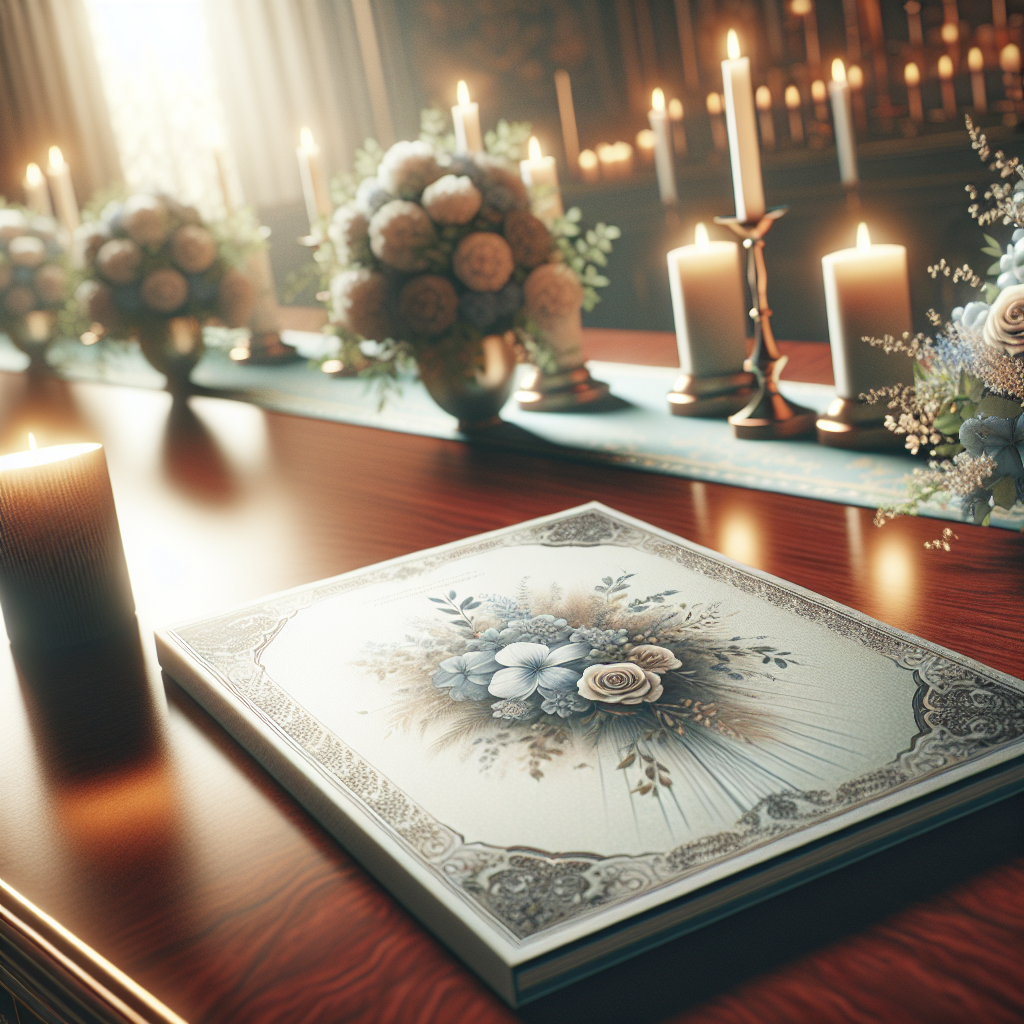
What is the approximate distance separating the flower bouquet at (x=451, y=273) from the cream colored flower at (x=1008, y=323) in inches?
23.1

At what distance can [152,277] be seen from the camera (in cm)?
181

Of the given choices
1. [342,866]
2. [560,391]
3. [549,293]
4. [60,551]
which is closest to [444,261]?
[549,293]

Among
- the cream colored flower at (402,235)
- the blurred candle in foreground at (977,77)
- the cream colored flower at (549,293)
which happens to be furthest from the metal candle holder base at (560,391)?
the blurred candle in foreground at (977,77)

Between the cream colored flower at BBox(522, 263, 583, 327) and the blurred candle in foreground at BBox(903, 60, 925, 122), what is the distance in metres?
3.45

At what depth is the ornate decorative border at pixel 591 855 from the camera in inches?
16.7

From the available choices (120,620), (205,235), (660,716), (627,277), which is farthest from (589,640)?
(627,277)

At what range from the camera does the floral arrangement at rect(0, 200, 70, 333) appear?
2299 millimetres

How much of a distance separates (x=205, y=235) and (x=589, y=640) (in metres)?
1.44

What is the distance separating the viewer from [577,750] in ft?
1.72

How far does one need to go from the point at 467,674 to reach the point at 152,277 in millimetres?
1409

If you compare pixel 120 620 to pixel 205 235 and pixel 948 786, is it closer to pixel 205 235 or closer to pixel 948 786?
pixel 948 786

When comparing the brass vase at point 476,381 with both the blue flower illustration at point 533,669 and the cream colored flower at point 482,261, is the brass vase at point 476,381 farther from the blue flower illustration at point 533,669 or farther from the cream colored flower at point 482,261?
the blue flower illustration at point 533,669

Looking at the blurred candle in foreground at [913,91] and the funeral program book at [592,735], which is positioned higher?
the blurred candle in foreground at [913,91]

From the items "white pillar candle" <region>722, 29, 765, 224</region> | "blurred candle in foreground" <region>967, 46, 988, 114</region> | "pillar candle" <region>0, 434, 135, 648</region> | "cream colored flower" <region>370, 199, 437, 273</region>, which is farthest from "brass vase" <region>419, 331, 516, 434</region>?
"blurred candle in foreground" <region>967, 46, 988, 114</region>
